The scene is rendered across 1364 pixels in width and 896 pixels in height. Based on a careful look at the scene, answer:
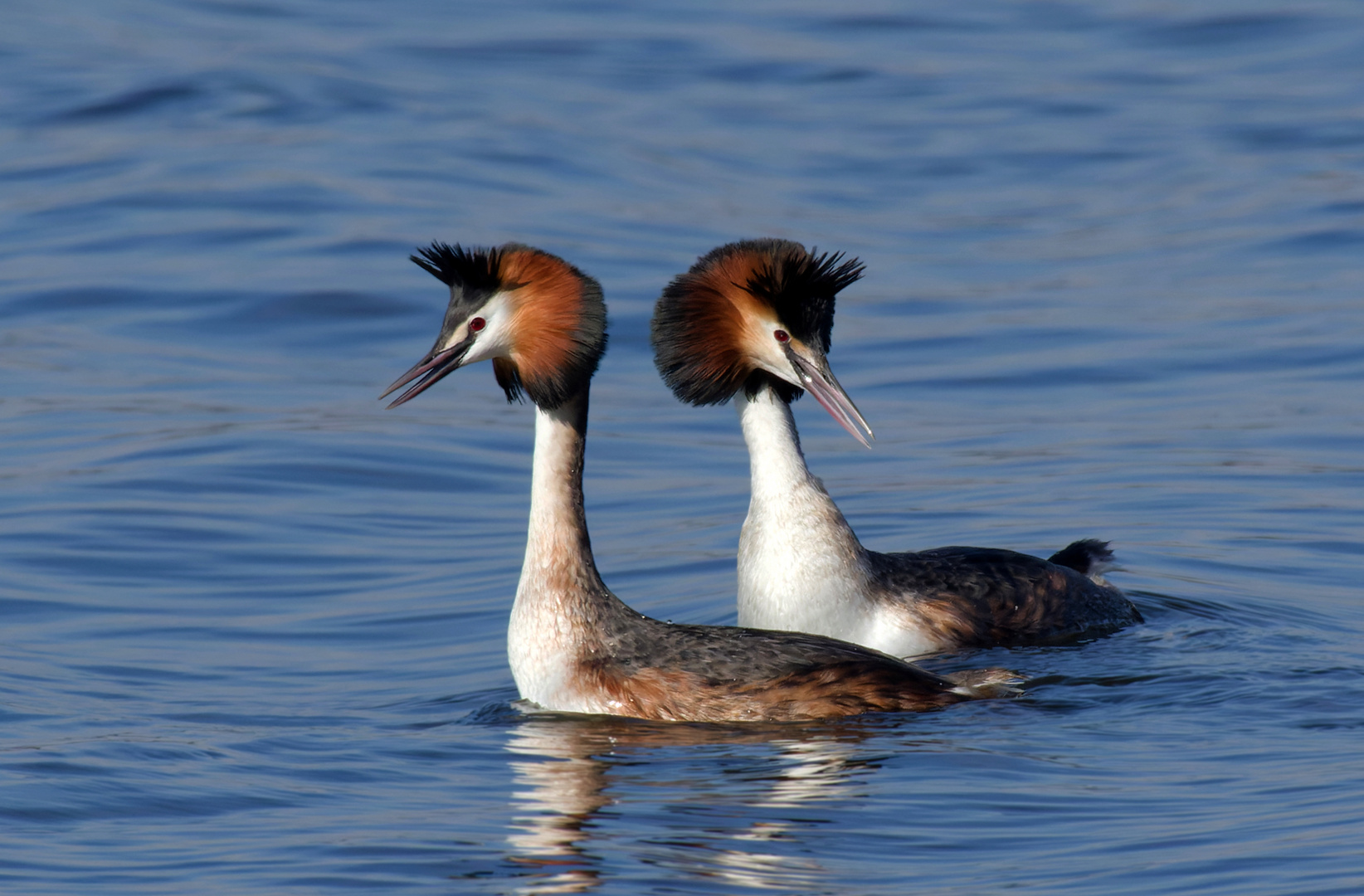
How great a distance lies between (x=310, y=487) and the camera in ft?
46.4

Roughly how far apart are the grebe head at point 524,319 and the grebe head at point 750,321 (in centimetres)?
91

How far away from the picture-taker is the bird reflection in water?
6805mm

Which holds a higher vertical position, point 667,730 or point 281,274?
point 281,274

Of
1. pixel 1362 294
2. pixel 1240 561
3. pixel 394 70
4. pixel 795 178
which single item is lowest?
pixel 1240 561

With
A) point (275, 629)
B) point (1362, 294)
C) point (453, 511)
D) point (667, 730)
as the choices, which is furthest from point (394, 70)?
point (667, 730)

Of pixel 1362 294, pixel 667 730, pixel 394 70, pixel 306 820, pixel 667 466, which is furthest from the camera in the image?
pixel 394 70

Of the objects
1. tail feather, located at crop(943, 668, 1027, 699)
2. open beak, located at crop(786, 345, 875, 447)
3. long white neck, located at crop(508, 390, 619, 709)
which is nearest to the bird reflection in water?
long white neck, located at crop(508, 390, 619, 709)

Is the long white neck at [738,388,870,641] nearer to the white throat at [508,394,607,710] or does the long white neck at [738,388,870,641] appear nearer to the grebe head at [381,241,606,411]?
the white throat at [508,394,607,710]

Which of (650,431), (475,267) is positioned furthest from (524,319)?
(650,431)

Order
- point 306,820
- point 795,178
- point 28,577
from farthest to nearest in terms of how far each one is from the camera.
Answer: point 795,178 → point 28,577 → point 306,820

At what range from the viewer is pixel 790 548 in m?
9.72

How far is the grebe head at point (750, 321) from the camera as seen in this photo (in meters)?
9.59

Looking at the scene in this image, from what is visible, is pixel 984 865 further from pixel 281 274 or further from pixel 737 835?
pixel 281 274

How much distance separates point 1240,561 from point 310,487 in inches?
235
